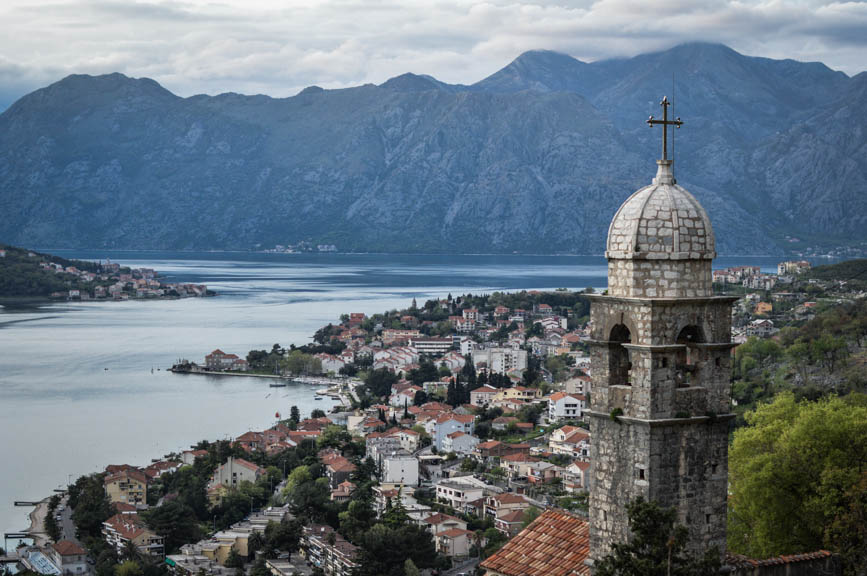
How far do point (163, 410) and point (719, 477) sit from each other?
54332 mm

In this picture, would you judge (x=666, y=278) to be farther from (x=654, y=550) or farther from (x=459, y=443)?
(x=459, y=443)

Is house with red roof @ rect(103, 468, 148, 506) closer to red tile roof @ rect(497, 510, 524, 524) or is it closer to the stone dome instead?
red tile roof @ rect(497, 510, 524, 524)

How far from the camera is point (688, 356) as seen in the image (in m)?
8.50

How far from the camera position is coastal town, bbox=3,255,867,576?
96.2 ft

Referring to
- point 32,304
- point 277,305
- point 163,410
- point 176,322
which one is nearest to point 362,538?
point 163,410

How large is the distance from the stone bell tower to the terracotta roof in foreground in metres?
0.68

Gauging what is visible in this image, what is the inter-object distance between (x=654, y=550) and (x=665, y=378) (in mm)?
1286

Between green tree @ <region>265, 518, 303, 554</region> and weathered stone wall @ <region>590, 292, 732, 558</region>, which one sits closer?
weathered stone wall @ <region>590, 292, 732, 558</region>

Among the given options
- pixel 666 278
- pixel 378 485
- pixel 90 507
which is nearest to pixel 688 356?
pixel 666 278

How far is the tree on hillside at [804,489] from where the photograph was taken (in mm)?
11766

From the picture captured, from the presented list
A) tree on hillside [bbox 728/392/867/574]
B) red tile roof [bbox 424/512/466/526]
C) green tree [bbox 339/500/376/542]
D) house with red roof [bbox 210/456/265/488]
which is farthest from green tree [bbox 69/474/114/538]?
tree on hillside [bbox 728/392/867/574]

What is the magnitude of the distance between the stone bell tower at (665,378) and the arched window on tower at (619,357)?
32 mm

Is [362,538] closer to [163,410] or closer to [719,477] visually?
[719,477]

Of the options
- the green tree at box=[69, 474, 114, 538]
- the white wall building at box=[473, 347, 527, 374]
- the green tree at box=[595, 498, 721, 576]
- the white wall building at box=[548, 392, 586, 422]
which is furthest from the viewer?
the white wall building at box=[473, 347, 527, 374]
